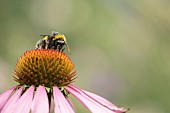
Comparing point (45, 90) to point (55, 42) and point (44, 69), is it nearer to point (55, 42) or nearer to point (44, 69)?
point (44, 69)

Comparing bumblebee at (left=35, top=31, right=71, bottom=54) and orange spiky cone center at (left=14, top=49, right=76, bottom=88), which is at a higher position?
bumblebee at (left=35, top=31, right=71, bottom=54)

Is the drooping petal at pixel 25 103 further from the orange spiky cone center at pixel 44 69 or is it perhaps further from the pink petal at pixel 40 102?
the orange spiky cone center at pixel 44 69

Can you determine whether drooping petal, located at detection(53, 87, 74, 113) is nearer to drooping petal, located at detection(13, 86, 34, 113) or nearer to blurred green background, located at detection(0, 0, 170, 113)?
drooping petal, located at detection(13, 86, 34, 113)

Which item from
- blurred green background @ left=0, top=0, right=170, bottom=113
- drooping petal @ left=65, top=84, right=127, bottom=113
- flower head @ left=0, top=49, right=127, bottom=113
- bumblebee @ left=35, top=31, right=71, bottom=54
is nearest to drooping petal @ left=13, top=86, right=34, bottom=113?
flower head @ left=0, top=49, right=127, bottom=113

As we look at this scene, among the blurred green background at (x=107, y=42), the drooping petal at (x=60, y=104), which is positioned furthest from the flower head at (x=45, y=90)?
the blurred green background at (x=107, y=42)

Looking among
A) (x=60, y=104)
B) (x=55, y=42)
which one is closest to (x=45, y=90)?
(x=60, y=104)

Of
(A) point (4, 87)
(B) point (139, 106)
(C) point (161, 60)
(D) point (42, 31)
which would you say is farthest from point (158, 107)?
(D) point (42, 31)

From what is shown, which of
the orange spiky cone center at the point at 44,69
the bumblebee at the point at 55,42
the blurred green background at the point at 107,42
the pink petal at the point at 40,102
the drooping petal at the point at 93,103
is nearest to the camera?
the pink petal at the point at 40,102
